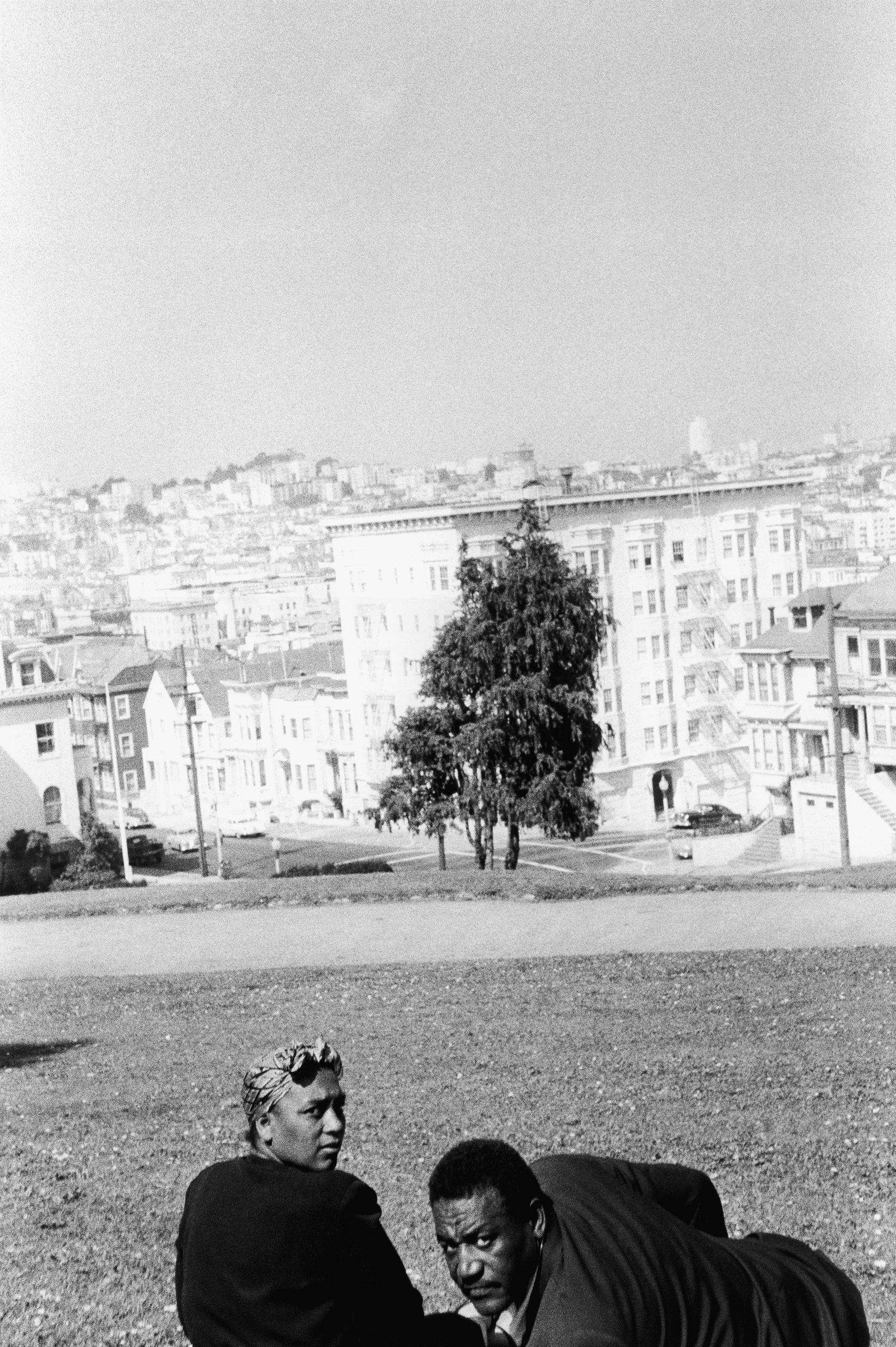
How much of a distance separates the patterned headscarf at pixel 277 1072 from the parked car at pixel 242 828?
14600 mm

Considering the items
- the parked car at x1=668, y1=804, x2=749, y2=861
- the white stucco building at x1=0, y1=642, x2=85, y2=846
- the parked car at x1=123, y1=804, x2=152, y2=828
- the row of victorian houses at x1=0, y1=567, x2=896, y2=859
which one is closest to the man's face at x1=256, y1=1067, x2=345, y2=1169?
the white stucco building at x1=0, y1=642, x2=85, y2=846

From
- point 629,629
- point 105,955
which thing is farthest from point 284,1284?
point 629,629

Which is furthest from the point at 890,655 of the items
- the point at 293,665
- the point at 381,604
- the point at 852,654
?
the point at 293,665

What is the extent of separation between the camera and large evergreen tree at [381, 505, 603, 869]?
38.3 ft

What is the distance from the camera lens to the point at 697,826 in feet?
51.8

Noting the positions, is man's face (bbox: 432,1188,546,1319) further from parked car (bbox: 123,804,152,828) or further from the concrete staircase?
the concrete staircase

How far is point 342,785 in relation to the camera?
17.3 metres

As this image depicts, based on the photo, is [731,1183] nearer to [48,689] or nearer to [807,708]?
[48,689]

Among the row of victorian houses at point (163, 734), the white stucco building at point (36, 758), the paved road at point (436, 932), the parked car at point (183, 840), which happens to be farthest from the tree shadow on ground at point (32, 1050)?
the parked car at point (183, 840)

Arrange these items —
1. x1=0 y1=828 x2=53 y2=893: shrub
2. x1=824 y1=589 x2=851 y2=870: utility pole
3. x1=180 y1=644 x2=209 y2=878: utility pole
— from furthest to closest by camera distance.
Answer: x1=180 y1=644 x2=209 y2=878: utility pole → x1=824 y1=589 x2=851 y2=870: utility pole → x1=0 y1=828 x2=53 y2=893: shrub

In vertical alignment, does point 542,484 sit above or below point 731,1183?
above

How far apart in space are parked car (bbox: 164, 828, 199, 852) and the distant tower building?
20.4 feet

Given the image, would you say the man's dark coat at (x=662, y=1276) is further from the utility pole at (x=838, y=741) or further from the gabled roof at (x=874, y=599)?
the gabled roof at (x=874, y=599)

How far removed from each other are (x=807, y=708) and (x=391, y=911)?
1019cm
